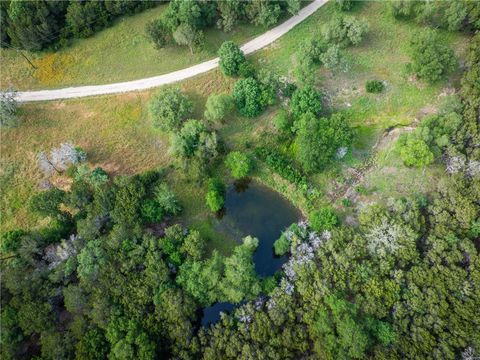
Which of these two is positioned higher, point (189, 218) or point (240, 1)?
point (240, 1)

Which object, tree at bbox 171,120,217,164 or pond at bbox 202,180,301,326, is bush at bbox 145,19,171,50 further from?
pond at bbox 202,180,301,326

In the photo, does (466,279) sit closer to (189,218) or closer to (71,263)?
(189,218)

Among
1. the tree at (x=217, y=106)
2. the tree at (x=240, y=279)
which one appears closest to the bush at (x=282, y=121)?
the tree at (x=217, y=106)

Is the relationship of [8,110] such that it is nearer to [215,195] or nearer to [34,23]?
[34,23]

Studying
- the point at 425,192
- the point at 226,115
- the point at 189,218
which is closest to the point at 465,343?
→ the point at 425,192

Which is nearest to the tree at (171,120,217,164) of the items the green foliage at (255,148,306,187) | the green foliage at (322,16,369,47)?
the green foliage at (255,148,306,187)

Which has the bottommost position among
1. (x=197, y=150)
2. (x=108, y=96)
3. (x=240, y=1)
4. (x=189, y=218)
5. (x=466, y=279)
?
(x=466, y=279)

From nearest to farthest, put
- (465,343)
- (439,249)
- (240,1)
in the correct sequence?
(465,343), (439,249), (240,1)
